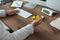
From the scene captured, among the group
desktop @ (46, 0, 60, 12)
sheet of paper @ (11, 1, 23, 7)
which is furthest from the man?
sheet of paper @ (11, 1, 23, 7)

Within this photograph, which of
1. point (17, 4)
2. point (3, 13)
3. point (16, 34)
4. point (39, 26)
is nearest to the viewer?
point (16, 34)

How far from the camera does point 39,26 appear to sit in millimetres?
1093

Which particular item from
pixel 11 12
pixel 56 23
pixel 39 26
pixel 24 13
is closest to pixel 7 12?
pixel 11 12

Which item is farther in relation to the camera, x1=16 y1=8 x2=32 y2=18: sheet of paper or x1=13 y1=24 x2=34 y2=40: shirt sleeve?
x1=16 y1=8 x2=32 y2=18: sheet of paper

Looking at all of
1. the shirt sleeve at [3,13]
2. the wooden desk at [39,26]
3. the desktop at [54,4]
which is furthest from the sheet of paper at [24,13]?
the desktop at [54,4]

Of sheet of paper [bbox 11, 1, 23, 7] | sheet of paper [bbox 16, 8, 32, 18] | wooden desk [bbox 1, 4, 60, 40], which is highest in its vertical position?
sheet of paper [bbox 11, 1, 23, 7]

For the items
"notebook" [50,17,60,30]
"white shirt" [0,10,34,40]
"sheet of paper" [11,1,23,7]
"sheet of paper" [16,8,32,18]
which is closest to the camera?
"white shirt" [0,10,34,40]

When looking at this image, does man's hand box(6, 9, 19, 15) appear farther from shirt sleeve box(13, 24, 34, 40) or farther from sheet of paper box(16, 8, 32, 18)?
shirt sleeve box(13, 24, 34, 40)

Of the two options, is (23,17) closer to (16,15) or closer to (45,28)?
(16,15)

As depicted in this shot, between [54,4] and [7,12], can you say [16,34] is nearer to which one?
[7,12]

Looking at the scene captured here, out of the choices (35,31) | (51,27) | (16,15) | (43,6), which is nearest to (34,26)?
(35,31)

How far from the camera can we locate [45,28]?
1.07m

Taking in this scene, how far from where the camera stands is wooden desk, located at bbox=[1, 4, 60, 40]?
0.98m

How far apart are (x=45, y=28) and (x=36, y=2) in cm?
48
